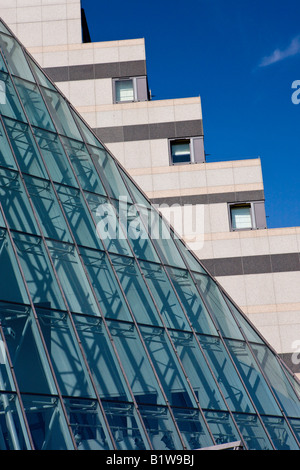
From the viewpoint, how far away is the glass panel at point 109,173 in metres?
19.2

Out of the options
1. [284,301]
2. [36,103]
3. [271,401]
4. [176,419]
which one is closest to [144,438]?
[176,419]

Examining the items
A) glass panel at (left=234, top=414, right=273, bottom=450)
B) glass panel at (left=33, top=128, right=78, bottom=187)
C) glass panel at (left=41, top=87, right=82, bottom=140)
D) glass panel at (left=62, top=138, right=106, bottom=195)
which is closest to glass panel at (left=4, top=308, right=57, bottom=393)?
glass panel at (left=234, top=414, right=273, bottom=450)

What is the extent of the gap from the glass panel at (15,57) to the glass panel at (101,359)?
9531mm

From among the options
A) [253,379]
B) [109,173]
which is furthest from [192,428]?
[109,173]

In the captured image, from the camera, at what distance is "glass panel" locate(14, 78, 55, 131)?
19141mm

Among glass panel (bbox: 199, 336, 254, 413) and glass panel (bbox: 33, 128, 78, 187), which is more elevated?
glass panel (bbox: 33, 128, 78, 187)

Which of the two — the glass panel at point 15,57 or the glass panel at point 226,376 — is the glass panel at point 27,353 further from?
the glass panel at point 15,57

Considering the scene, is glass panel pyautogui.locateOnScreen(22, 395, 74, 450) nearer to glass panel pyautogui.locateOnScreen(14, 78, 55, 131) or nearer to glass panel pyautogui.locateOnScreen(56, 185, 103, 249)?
glass panel pyautogui.locateOnScreen(56, 185, 103, 249)

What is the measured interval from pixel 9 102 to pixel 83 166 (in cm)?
270

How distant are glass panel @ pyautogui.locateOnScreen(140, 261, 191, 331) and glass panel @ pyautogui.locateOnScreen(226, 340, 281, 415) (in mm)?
1470

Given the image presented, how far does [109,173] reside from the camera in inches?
779
